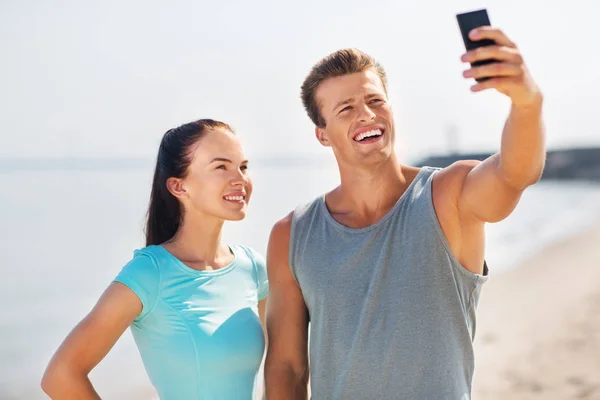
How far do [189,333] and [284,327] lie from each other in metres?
0.43

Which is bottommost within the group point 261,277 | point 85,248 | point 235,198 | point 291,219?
point 85,248

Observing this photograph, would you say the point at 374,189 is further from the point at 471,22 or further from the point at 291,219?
the point at 471,22

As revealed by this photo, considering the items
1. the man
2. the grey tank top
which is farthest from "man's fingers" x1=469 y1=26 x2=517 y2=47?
the grey tank top

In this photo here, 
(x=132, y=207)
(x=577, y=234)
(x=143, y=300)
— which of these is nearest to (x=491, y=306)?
(x=577, y=234)

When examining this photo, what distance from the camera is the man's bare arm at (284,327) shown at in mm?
3389

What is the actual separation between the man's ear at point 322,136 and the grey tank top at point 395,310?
0.44m

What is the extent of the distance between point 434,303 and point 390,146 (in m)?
0.65

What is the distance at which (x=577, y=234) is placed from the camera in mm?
16703

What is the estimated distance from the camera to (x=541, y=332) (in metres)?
8.85

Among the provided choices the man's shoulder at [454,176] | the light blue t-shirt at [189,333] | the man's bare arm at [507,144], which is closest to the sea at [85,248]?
the light blue t-shirt at [189,333]

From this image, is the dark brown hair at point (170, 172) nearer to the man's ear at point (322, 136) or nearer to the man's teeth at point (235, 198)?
the man's teeth at point (235, 198)

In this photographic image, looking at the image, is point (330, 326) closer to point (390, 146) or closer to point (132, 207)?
point (390, 146)

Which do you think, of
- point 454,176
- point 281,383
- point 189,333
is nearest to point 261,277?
point 281,383

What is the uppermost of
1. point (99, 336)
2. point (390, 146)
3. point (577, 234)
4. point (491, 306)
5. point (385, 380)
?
point (390, 146)
